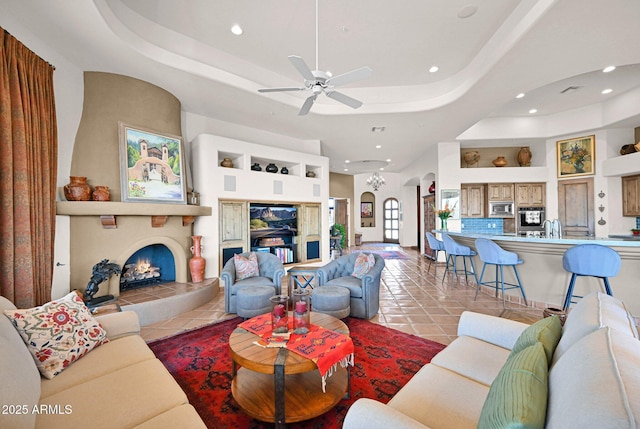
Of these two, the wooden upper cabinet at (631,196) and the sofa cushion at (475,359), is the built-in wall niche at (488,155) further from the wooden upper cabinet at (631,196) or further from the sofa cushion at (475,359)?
the sofa cushion at (475,359)

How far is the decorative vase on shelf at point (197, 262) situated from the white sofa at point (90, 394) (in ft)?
8.63

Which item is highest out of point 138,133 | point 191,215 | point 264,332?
point 138,133

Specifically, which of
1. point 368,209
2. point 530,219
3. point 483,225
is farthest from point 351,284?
point 368,209

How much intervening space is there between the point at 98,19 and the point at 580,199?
942 cm

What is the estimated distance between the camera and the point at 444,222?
6.45m

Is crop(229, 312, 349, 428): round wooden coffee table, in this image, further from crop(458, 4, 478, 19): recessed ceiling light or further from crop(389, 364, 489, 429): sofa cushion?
crop(458, 4, 478, 19): recessed ceiling light

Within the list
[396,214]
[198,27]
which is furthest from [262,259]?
[396,214]

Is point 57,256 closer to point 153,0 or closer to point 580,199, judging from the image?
point 153,0

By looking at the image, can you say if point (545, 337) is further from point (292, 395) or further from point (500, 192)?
point (500, 192)

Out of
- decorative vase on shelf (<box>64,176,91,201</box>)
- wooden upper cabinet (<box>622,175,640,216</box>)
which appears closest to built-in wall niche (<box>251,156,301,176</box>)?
decorative vase on shelf (<box>64,176,91,201</box>)

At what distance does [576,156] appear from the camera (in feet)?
21.1

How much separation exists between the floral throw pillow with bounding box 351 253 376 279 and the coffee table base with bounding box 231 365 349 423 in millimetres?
1569

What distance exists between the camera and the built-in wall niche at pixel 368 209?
13.2m

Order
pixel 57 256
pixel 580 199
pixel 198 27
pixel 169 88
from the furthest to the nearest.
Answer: pixel 580 199
pixel 169 88
pixel 198 27
pixel 57 256
